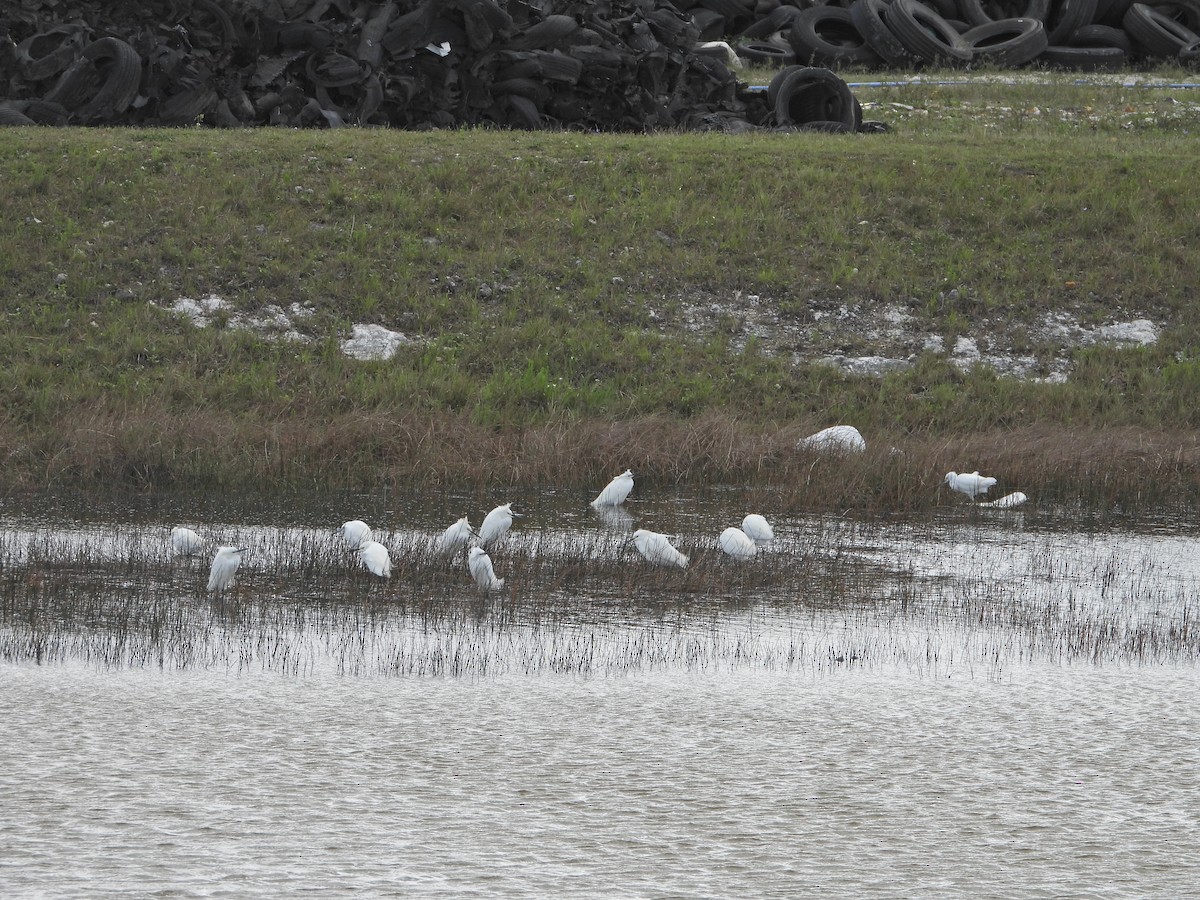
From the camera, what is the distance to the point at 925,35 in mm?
31297

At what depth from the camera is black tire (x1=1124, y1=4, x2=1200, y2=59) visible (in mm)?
32406

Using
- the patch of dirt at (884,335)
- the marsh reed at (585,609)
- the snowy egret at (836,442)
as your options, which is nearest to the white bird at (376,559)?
the marsh reed at (585,609)

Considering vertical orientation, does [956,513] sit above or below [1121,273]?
below

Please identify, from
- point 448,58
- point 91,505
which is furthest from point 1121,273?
point 91,505

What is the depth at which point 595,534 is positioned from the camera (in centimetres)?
1107

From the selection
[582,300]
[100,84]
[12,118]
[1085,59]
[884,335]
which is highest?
[1085,59]

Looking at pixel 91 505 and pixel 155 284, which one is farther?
pixel 155 284

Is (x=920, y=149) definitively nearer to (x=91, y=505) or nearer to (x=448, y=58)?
(x=448, y=58)

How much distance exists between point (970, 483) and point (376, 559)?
5434mm

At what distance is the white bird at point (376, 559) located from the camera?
31.1ft

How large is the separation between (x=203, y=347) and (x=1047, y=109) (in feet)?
52.6

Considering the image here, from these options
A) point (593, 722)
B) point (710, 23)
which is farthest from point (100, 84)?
point (593, 722)

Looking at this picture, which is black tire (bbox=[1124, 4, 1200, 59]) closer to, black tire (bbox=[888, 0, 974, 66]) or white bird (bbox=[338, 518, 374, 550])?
black tire (bbox=[888, 0, 974, 66])

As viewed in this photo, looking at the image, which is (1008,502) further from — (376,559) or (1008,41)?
(1008,41)
